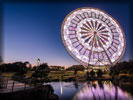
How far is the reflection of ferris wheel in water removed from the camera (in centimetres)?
2577

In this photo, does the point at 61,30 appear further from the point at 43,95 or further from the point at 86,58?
the point at 43,95

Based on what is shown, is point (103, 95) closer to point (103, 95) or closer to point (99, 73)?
point (103, 95)

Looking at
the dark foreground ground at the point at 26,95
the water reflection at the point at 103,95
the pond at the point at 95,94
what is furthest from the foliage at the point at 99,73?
the dark foreground ground at the point at 26,95

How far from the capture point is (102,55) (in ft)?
91.0

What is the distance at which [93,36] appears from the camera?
28250 millimetres

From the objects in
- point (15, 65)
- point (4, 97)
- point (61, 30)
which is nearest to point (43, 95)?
point (4, 97)

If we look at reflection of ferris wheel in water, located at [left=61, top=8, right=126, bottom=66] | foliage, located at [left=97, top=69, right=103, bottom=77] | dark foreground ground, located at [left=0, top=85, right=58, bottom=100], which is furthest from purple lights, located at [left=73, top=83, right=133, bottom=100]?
foliage, located at [left=97, top=69, right=103, bottom=77]

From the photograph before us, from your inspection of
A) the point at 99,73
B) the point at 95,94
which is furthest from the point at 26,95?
the point at 99,73

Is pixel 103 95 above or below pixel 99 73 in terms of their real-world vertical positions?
below

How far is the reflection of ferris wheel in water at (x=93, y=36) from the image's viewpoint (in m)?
25.8

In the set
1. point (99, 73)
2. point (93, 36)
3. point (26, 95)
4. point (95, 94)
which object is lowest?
point (95, 94)

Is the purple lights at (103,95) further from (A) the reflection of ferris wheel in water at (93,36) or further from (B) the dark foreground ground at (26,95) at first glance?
(A) the reflection of ferris wheel in water at (93,36)

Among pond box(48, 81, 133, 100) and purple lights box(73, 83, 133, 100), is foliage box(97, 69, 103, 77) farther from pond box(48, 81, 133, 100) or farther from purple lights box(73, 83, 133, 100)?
purple lights box(73, 83, 133, 100)

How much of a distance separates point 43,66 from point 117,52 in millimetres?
19489
